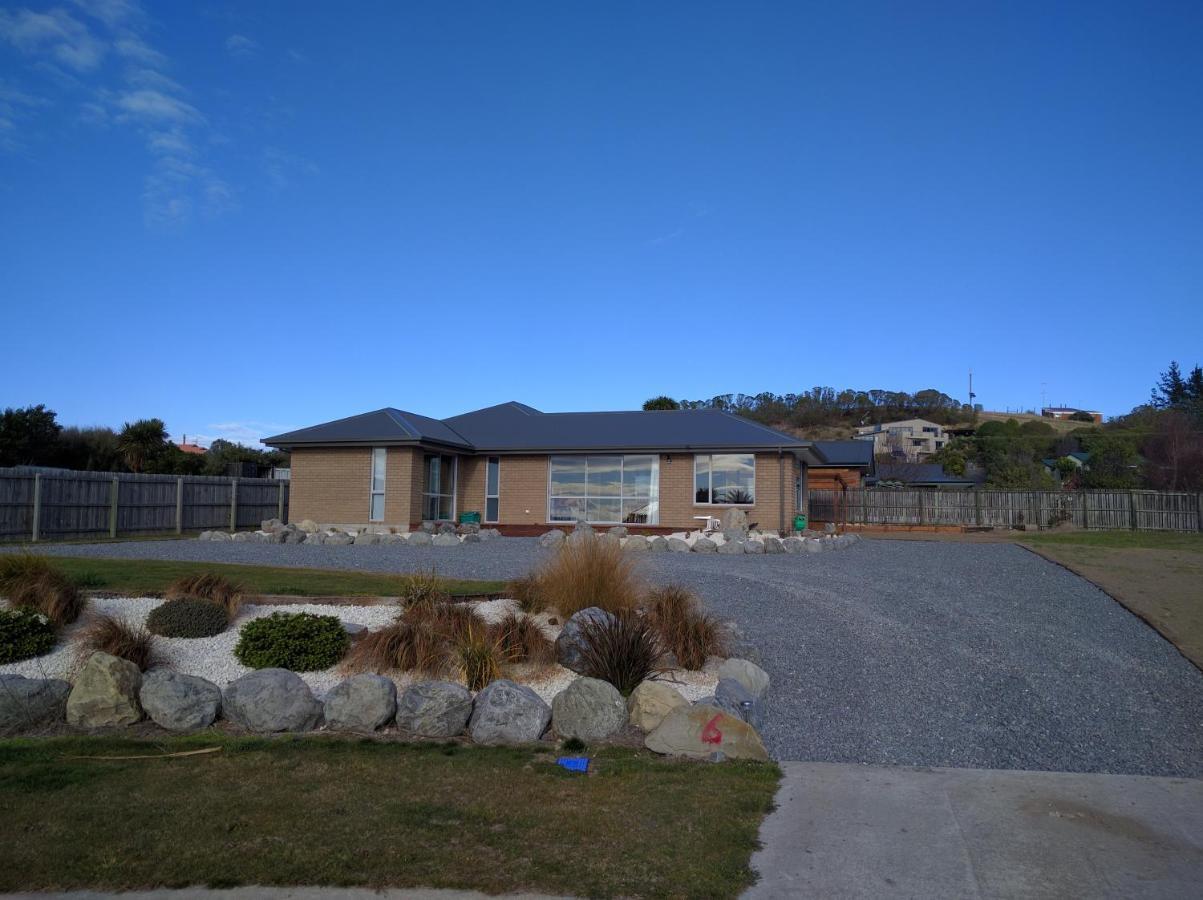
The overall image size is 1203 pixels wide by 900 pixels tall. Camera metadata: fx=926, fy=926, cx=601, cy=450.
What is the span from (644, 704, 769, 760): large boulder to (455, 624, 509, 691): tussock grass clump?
1725 millimetres

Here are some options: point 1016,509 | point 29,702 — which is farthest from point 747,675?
point 1016,509

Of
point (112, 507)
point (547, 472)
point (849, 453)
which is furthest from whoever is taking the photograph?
point (849, 453)

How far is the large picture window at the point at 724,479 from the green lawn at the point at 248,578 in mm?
12748

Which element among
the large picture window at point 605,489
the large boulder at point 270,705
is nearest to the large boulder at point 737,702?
the large boulder at point 270,705

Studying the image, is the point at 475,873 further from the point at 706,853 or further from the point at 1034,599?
the point at 1034,599

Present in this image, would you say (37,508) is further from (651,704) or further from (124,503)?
(651,704)

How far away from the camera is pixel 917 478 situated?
49531 mm

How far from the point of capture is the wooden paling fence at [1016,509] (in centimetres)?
3400

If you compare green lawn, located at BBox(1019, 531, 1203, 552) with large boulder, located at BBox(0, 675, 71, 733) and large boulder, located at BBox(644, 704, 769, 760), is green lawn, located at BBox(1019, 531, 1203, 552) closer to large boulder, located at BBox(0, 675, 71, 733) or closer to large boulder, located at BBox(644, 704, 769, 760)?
large boulder, located at BBox(644, 704, 769, 760)

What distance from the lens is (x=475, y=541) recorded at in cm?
2178

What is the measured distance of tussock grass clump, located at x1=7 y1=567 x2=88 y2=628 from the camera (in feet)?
28.0

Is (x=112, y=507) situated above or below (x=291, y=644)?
above

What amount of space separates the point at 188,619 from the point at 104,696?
1.88 metres

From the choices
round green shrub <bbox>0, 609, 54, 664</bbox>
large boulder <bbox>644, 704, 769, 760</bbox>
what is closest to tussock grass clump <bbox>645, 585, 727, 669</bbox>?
large boulder <bbox>644, 704, 769, 760</bbox>
